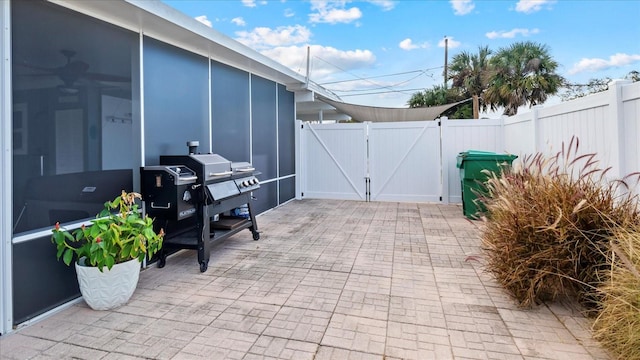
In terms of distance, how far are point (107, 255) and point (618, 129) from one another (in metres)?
4.25

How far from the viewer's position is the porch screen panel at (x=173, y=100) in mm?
3697

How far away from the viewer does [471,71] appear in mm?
15422

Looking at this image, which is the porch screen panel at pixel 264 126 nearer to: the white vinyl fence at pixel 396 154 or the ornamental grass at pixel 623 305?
the white vinyl fence at pixel 396 154

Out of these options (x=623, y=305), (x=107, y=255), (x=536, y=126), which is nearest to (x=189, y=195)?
(x=107, y=255)

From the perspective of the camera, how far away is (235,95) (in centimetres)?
545

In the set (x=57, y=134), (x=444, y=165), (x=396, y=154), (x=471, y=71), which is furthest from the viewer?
(x=471, y=71)

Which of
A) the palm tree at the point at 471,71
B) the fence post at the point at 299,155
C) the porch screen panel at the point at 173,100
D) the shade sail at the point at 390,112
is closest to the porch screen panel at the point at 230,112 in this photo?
the porch screen panel at the point at 173,100

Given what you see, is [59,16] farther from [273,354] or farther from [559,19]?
[559,19]

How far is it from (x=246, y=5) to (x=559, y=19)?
30.4 ft

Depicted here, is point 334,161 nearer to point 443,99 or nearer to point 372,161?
point 372,161

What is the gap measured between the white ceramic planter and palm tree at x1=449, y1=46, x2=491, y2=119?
15288mm

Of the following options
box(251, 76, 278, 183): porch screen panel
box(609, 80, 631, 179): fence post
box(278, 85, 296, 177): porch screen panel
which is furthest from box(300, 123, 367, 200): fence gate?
box(609, 80, 631, 179): fence post

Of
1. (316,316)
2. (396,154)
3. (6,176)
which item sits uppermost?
(396,154)

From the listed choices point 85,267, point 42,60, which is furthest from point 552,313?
point 42,60
